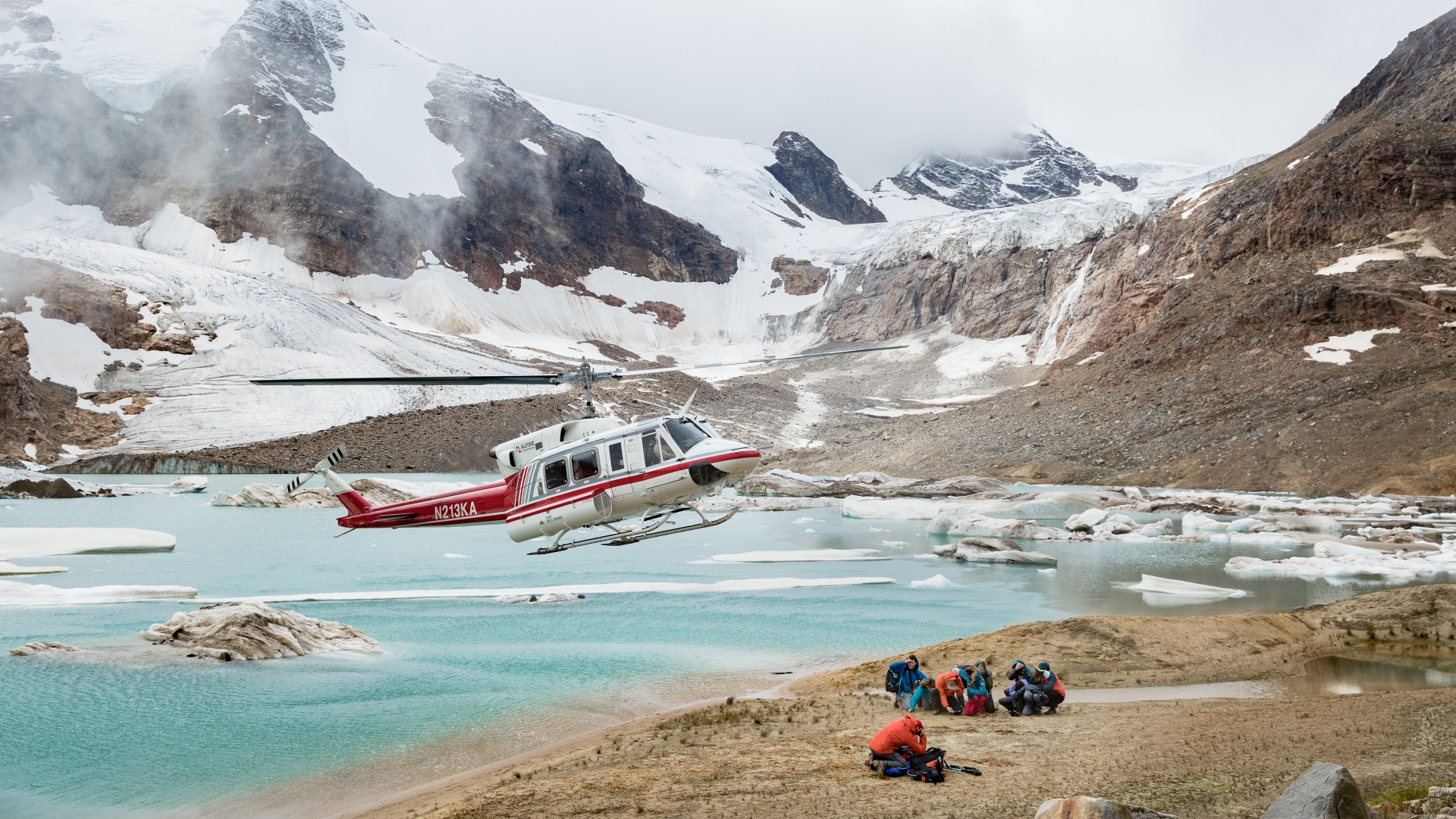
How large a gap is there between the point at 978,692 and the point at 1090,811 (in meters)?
7.87

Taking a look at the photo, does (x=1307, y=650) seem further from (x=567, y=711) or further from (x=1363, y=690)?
(x=567, y=711)

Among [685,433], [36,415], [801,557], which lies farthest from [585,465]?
[36,415]

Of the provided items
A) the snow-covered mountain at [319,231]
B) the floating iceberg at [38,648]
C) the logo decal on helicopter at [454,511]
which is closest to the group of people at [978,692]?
the logo decal on helicopter at [454,511]

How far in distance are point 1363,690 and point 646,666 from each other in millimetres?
13424

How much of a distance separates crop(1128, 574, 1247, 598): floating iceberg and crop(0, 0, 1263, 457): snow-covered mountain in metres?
78.6

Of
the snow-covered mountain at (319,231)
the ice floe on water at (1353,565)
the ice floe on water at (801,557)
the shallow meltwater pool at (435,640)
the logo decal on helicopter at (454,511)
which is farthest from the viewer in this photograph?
the snow-covered mountain at (319,231)

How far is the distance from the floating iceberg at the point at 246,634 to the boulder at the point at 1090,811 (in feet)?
56.4

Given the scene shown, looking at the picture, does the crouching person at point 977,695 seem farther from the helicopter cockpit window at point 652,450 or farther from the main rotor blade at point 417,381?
the main rotor blade at point 417,381

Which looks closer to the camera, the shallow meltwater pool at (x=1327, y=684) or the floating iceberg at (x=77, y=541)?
the shallow meltwater pool at (x=1327, y=684)

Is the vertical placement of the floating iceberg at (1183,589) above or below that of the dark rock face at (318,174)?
below

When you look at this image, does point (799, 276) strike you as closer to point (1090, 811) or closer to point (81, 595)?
point (81, 595)

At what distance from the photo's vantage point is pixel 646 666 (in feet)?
66.3

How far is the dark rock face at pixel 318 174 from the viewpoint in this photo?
12850 cm

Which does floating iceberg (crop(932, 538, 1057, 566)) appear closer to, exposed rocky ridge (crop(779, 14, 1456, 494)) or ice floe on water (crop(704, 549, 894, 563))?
ice floe on water (crop(704, 549, 894, 563))
